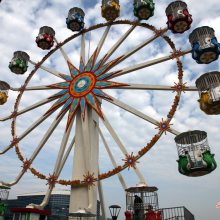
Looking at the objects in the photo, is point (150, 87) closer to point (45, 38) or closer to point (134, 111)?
point (134, 111)

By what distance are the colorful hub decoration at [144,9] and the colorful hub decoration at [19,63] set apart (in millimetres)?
8040

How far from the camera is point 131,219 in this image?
1101 centimetres

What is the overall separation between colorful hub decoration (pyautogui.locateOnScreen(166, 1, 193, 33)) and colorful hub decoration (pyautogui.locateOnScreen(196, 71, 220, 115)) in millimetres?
4431

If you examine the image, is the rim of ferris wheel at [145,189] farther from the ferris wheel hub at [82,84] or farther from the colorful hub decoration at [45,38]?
the colorful hub decoration at [45,38]

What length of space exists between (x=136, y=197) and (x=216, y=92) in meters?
5.14

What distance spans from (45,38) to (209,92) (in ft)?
40.1

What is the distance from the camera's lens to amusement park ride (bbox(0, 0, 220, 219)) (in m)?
10.8

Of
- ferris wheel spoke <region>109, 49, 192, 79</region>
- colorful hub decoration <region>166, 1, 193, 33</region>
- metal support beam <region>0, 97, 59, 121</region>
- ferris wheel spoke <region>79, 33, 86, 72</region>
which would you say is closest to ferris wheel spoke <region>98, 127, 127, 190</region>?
ferris wheel spoke <region>109, 49, 192, 79</region>

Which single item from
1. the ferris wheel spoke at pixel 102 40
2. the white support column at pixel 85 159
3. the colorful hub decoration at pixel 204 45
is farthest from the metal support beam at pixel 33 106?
the colorful hub decoration at pixel 204 45

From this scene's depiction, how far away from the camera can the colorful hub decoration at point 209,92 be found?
10586 mm

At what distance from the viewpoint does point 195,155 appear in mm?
10047

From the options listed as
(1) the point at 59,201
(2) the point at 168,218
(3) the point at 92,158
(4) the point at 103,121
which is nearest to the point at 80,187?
(3) the point at 92,158

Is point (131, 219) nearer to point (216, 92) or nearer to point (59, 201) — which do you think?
point (216, 92)

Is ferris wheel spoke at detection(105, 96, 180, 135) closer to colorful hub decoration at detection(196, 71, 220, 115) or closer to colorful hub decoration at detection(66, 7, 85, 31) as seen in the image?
colorful hub decoration at detection(196, 71, 220, 115)
